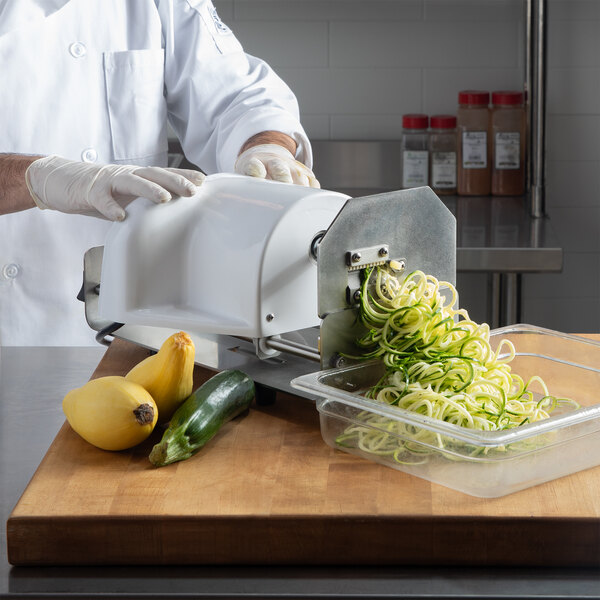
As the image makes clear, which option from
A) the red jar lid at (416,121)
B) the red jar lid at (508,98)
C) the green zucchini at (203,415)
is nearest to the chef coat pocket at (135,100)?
the green zucchini at (203,415)

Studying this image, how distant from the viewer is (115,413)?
0.94m

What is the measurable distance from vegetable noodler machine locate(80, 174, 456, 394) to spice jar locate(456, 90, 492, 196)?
134 centimetres

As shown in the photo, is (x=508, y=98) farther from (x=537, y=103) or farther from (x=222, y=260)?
(x=222, y=260)

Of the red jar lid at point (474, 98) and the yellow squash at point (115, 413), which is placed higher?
the red jar lid at point (474, 98)

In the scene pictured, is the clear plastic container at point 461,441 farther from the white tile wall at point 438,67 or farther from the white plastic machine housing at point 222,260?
the white tile wall at point 438,67

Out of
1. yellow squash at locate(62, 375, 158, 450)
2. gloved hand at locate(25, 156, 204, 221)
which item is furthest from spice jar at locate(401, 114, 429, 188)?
yellow squash at locate(62, 375, 158, 450)

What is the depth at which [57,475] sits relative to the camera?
91cm

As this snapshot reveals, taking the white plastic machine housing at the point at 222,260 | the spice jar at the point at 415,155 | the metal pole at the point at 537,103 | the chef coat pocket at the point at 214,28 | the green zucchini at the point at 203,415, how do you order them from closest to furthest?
the green zucchini at the point at 203,415 < the white plastic machine housing at the point at 222,260 < the chef coat pocket at the point at 214,28 < the metal pole at the point at 537,103 < the spice jar at the point at 415,155

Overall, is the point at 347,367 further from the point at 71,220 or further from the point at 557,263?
the point at 557,263

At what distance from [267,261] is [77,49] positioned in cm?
79

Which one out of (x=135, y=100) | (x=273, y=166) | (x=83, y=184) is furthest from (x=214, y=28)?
(x=83, y=184)

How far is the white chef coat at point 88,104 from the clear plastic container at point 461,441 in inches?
29.0

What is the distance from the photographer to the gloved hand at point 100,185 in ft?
3.67

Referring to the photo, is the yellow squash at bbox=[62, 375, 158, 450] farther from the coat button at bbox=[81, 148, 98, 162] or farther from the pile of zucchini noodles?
the coat button at bbox=[81, 148, 98, 162]
